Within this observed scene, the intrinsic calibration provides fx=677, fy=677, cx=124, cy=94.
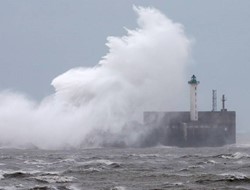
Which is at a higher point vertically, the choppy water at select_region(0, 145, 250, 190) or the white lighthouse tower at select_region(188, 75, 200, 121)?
the white lighthouse tower at select_region(188, 75, 200, 121)

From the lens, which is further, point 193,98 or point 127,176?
point 193,98

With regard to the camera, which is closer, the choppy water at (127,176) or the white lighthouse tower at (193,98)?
the choppy water at (127,176)

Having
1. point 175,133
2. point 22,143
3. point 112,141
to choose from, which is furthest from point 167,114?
point 22,143

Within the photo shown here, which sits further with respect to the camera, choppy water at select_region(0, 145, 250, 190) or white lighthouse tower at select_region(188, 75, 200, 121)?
white lighthouse tower at select_region(188, 75, 200, 121)

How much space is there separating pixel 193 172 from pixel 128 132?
5104 cm

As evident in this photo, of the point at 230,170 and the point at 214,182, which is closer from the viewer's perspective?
the point at 214,182

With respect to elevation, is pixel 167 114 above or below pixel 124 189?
above

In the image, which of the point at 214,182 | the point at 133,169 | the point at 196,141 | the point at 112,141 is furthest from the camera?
the point at 196,141

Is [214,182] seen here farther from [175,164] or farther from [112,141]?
[112,141]

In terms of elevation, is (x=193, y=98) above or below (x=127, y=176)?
above

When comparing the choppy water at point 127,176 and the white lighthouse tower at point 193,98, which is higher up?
the white lighthouse tower at point 193,98

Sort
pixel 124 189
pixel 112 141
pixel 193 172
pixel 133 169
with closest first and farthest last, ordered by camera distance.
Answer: pixel 124 189
pixel 193 172
pixel 133 169
pixel 112 141

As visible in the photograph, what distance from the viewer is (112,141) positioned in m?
84.6

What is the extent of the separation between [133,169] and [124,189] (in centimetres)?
992
